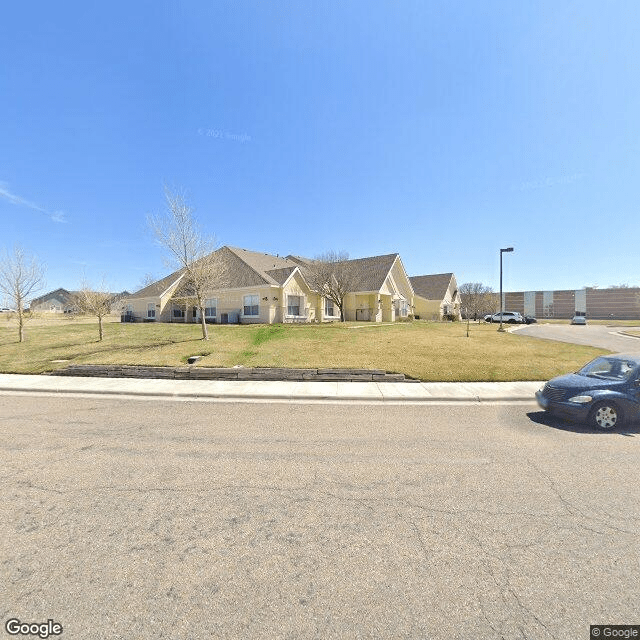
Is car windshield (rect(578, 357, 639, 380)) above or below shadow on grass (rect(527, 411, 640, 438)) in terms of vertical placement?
above

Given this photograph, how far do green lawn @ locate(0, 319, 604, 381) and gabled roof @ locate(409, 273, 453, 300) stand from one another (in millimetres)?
30393

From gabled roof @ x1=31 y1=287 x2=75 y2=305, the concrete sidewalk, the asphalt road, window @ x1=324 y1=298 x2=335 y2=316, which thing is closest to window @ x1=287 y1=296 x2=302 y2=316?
window @ x1=324 y1=298 x2=335 y2=316

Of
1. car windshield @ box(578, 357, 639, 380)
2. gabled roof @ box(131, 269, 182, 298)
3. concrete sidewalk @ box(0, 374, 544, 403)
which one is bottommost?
concrete sidewalk @ box(0, 374, 544, 403)

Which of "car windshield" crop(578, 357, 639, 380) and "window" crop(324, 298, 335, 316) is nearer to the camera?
"car windshield" crop(578, 357, 639, 380)

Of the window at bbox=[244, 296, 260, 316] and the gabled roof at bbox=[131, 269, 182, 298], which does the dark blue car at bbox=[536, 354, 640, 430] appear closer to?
the window at bbox=[244, 296, 260, 316]

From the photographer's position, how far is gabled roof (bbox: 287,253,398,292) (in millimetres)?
33438

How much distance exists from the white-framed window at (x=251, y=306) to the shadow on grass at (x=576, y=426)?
78.7ft

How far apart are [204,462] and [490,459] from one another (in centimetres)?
455

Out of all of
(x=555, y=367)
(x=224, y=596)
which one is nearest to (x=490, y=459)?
(x=224, y=596)

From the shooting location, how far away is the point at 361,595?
2.50 m

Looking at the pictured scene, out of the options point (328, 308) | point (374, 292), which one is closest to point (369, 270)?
point (374, 292)

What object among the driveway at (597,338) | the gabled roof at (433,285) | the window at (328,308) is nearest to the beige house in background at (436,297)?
the gabled roof at (433,285)

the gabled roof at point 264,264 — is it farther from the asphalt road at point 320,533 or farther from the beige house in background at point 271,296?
the asphalt road at point 320,533

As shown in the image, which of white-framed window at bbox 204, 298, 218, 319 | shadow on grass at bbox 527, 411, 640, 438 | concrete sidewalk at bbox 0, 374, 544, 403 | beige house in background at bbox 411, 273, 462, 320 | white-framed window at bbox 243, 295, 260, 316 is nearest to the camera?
shadow on grass at bbox 527, 411, 640, 438
